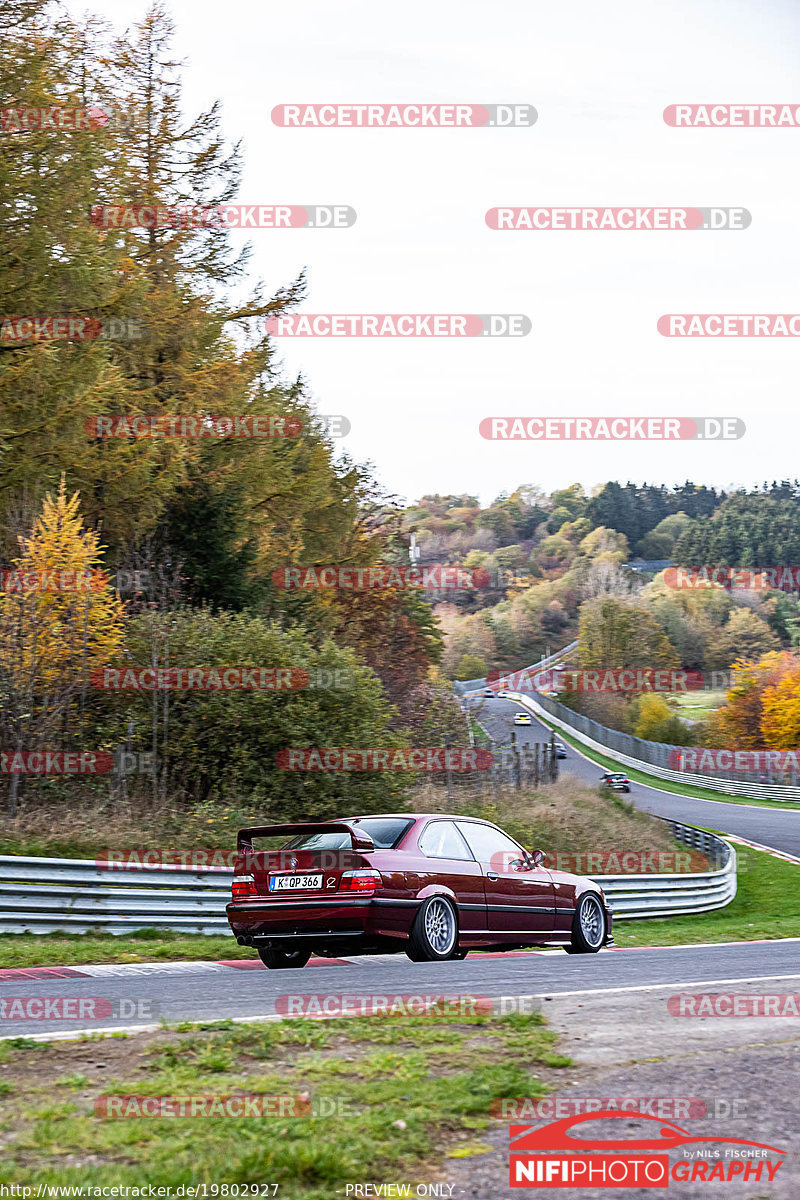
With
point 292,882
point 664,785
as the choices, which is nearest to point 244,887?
point 292,882

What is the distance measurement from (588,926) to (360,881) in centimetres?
384

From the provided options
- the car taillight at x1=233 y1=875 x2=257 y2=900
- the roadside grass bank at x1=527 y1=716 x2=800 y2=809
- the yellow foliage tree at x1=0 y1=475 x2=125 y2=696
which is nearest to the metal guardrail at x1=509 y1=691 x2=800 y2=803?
the roadside grass bank at x1=527 y1=716 x2=800 y2=809

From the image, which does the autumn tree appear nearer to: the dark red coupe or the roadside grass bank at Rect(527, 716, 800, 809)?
the dark red coupe

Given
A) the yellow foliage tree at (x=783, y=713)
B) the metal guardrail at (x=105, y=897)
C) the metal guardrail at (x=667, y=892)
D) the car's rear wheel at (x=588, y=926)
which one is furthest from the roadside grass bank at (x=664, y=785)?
the metal guardrail at (x=105, y=897)

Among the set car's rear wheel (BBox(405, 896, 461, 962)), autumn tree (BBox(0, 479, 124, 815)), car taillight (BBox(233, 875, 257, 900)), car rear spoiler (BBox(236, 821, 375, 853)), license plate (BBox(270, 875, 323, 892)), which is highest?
autumn tree (BBox(0, 479, 124, 815))

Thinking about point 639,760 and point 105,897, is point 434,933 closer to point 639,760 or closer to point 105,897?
point 105,897

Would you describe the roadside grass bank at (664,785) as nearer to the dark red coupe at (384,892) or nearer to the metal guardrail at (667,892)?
the metal guardrail at (667,892)

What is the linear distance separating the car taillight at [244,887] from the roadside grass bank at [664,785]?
46360 mm

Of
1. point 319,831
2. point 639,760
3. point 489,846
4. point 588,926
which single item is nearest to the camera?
point 319,831

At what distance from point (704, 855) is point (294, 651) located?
639 inches

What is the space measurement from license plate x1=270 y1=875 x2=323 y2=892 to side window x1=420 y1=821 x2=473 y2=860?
1100 mm

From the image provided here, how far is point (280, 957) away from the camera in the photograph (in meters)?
10.9

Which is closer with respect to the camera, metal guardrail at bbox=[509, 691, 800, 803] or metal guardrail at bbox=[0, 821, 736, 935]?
metal guardrail at bbox=[0, 821, 736, 935]

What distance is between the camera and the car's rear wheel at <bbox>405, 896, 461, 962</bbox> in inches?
406
